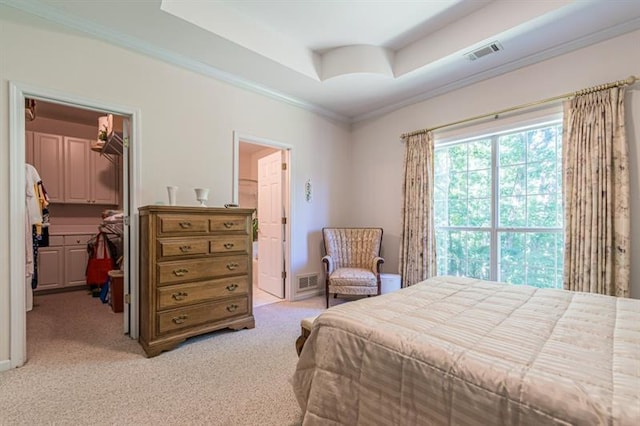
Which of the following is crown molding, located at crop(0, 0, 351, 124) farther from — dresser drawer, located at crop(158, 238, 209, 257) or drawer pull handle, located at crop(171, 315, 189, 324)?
drawer pull handle, located at crop(171, 315, 189, 324)

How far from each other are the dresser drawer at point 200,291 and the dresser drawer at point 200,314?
0.06m

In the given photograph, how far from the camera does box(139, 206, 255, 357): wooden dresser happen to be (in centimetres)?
243

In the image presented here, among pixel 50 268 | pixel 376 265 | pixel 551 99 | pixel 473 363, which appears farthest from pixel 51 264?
pixel 551 99

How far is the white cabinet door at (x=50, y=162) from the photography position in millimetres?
4348

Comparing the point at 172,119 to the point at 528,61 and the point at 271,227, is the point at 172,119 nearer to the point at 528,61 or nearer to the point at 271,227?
the point at 271,227

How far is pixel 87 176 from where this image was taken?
15.7ft

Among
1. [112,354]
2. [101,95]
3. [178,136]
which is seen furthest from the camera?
[178,136]

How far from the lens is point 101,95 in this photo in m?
2.58

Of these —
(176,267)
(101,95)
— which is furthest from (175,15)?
(176,267)

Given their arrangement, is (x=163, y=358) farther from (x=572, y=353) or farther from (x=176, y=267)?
(x=572, y=353)

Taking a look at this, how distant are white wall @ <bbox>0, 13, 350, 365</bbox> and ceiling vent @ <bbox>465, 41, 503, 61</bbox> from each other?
2.19 meters

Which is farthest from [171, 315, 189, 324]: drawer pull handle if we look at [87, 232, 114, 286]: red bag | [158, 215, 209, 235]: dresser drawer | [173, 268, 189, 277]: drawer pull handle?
[87, 232, 114, 286]: red bag

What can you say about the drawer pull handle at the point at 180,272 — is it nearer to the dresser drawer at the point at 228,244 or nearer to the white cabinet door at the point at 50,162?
the dresser drawer at the point at 228,244

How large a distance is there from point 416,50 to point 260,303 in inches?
145
